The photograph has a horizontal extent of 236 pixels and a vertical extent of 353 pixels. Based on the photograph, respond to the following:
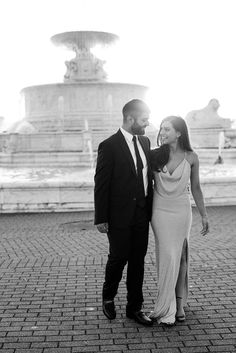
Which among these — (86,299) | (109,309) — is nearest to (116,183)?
(109,309)

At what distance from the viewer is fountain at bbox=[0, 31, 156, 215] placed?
407 inches

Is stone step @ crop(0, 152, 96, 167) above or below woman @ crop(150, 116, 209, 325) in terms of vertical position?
below

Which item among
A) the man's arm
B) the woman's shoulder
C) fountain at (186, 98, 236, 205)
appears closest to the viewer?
the man's arm

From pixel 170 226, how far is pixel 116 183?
23.2 inches

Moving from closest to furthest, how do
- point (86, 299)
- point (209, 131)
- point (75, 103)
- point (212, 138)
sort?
point (86, 299), point (212, 138), point (209, 131), point (75, 103)

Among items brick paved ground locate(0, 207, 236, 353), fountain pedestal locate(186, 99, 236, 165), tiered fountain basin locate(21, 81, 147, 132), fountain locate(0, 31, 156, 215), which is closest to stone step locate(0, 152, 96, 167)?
fountain locate(0, 31, 156, 215)

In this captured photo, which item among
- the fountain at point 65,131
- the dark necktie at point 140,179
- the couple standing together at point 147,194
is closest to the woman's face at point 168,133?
the couple standing together at point 147,194

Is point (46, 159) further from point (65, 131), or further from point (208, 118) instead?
point (208, 118)

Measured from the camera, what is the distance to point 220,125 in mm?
27094

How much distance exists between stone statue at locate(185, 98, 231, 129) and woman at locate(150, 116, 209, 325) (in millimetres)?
23213

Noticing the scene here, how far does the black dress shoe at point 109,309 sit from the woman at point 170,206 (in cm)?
36

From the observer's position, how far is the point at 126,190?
13.6ft

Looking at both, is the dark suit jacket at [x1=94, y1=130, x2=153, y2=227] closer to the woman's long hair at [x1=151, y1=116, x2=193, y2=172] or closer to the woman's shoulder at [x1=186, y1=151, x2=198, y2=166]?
the woman's long hair at [x1=151, y1=116, x2=193, y2=172]

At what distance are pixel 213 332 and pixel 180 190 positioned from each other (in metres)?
1.20
